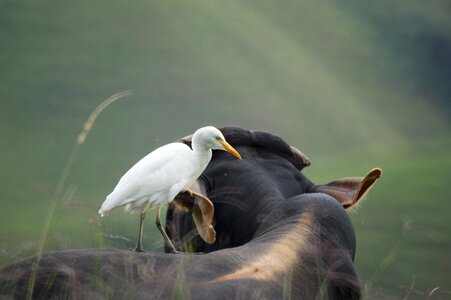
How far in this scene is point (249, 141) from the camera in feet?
18.9

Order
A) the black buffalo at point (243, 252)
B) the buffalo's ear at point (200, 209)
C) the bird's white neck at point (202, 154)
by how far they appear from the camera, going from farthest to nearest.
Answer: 1. the bird's white neck at point (202, 154)
2. the buffalo's ear at point (200, 209)
3. the black buffalo at point (243, 252)

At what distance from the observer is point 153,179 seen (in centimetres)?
463

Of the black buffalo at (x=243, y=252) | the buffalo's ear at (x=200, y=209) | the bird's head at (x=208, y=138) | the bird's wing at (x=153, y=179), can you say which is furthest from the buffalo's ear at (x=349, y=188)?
the bird's wing at (x=153, y=179)

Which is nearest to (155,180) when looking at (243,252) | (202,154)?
(202,154)

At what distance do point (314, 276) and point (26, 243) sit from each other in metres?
1.41

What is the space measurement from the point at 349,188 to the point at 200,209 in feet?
3.85

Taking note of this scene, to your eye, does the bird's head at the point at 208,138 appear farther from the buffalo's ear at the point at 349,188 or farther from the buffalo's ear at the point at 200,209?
the buffalo's ear at the point at 349,188

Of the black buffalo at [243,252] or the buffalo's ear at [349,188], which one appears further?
the buffalo's ear at [349,188]

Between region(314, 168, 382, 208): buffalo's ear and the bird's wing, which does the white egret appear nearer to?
the bird's wing

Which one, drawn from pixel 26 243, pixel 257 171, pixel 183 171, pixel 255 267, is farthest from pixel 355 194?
pixel 26 243

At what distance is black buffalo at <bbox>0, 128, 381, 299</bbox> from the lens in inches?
140

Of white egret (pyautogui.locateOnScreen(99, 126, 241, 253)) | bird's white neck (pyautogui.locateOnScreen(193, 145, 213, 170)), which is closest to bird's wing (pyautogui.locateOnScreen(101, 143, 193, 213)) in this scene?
white egret (pyautogui.locateOnScreen(99, 126, 241, 253))

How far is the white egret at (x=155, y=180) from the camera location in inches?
181

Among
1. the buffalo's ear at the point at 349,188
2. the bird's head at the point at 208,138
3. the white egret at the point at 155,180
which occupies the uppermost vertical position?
the bird's head at the point at 208,138
